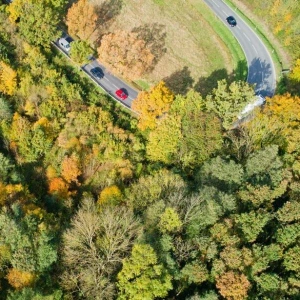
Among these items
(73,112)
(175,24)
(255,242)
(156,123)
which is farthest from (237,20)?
(255,242)

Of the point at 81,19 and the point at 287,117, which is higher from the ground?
the point at 287,117

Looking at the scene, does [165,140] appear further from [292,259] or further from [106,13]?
[106,13]

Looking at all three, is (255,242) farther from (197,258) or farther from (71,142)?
(71,142)

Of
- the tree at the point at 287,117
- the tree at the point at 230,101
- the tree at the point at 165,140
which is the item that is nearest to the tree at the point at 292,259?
the tree at the point at 287,117

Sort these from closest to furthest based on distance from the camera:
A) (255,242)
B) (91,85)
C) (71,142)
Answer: (255,242), (71,142), (91,85)

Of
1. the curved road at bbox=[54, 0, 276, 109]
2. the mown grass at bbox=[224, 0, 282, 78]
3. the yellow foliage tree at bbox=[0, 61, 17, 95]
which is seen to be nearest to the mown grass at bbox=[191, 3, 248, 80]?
the curved road at bbox=[54, 0, 276, 109]

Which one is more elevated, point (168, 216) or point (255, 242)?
point (255, 242)

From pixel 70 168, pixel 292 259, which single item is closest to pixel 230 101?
pixel 292 259
